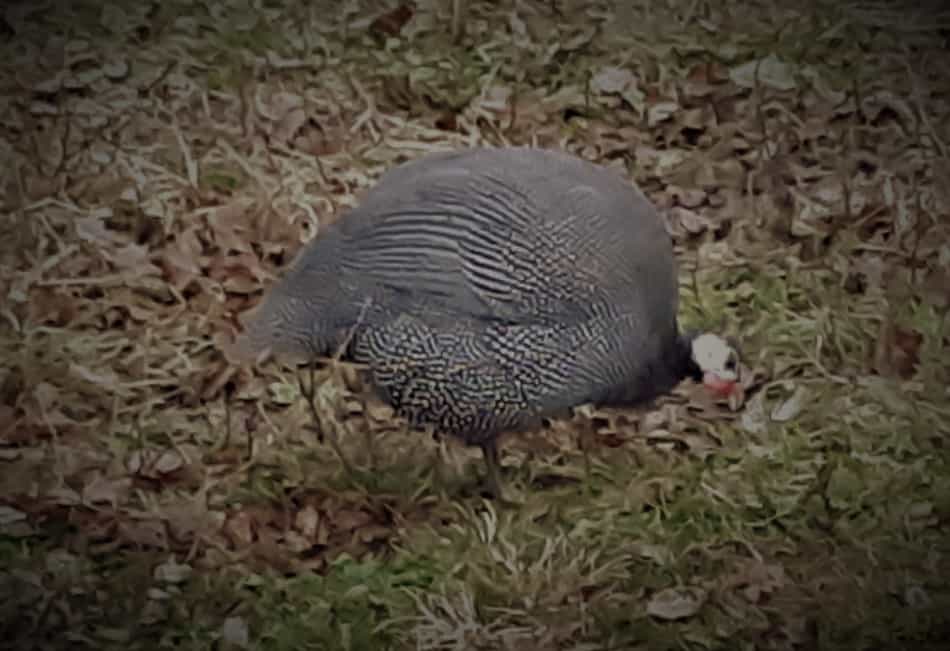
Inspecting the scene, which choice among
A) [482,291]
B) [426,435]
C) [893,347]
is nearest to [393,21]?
[482,291]

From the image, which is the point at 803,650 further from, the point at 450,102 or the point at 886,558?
the point at 450,102

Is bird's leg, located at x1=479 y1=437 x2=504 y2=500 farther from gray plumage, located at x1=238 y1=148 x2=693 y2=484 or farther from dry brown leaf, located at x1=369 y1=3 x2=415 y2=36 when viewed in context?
dry brown leaf, located at x1=369 y1=3 x2=415 y2=36

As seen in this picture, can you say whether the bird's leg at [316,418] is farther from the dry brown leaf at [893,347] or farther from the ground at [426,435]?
the dry brown leaf at [893,347]

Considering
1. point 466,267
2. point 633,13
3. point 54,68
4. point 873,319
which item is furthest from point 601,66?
point 54,68

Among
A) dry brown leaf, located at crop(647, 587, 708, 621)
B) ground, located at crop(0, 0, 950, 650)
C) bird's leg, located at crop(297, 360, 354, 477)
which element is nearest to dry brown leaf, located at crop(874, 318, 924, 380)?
ground, located at crop(0, 0, 950, 650)

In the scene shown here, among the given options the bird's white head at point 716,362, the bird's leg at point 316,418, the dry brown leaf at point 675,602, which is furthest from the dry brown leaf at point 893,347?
the bird's leg at point 316,418

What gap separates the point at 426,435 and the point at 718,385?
0.80ft

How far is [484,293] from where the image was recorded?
1.30m

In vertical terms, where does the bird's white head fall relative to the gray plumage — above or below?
below

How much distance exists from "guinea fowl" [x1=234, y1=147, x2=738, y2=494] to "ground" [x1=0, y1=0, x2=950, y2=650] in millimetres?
22

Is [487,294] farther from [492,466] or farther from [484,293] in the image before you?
[492,466]

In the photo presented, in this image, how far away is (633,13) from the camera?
4.44ft

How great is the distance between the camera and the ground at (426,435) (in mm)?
1325

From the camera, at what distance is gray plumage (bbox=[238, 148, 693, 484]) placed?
4.26 ft
